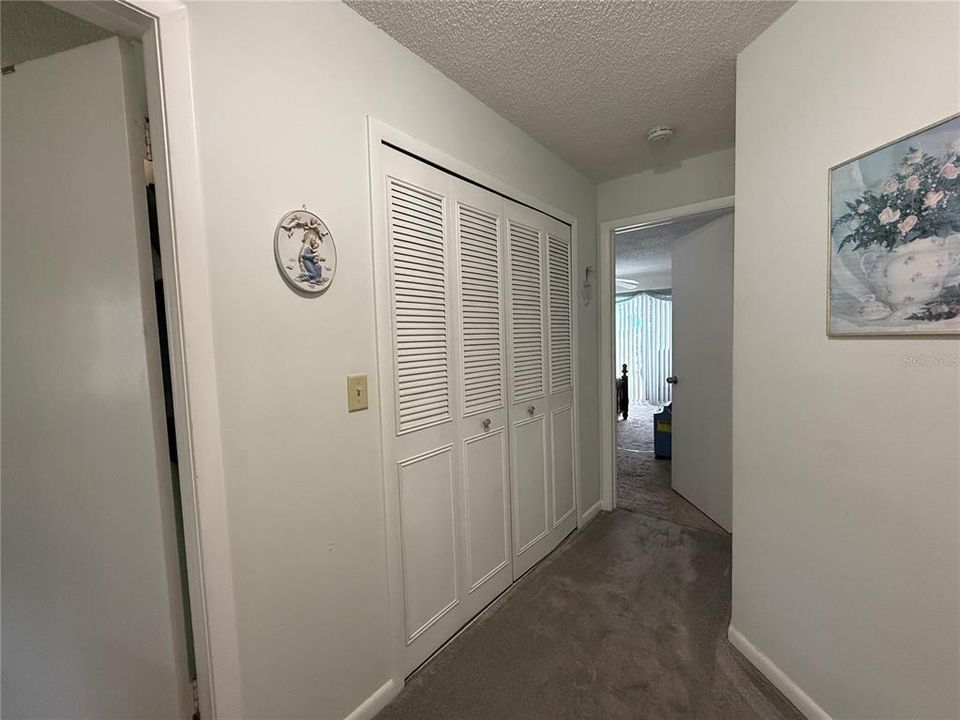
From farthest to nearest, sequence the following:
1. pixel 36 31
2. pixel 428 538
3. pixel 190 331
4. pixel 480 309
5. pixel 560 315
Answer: pixel 560 315
pixel 480 309
pixel 428 538
pixel 36 31
pixel 190 331

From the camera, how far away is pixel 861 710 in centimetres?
119

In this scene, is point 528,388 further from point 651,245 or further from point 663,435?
point 651,245

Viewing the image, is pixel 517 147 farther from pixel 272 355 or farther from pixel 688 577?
pixel 688 577

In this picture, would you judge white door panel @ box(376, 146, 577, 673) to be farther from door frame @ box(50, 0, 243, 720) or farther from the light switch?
door frame @ box(50, 0, 243, 720)

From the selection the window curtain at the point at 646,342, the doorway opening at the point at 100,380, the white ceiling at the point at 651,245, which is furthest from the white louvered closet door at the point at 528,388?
the window curtain at the point at 646,342

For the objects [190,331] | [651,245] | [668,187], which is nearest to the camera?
[190,331]

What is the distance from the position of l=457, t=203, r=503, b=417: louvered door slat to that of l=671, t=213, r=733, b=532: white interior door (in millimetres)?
1549

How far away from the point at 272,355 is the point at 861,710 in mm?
1978

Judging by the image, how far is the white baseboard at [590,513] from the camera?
2.70 meters

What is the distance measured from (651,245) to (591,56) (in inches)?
125

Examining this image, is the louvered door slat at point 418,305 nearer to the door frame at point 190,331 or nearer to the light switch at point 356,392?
the light switch at point 356,392

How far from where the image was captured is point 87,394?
1.02 m

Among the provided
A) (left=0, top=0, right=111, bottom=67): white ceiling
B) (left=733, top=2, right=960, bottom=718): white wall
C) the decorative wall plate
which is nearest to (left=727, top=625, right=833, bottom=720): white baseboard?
(left=733, top=2, right=960, bottom=718): white wall

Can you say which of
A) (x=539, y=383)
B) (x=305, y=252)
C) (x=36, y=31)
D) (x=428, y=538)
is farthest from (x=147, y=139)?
(x=539, y=383)
